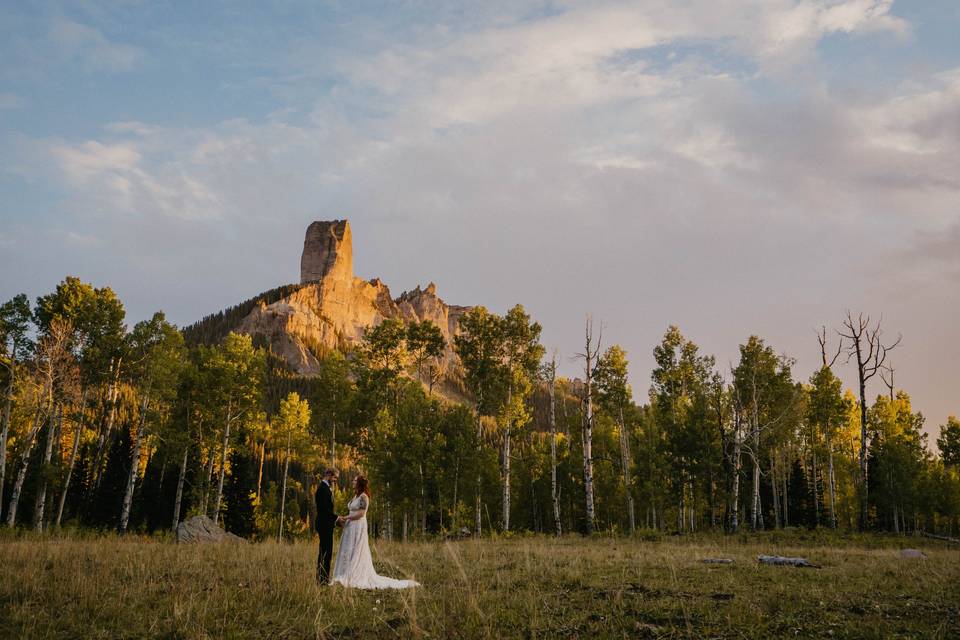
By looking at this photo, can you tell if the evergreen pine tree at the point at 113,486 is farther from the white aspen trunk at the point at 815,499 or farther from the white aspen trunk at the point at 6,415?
the white aspen trunk at the point at 815,499

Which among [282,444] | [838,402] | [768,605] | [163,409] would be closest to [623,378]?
[838,402]

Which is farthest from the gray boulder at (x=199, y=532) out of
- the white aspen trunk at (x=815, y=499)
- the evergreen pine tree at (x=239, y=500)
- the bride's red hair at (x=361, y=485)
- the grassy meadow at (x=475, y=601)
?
the white aspen trunk at (x=815, y=499)

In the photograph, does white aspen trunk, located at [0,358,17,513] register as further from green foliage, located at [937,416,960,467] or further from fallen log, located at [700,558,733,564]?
green foliage, located at [937,416,960,467]

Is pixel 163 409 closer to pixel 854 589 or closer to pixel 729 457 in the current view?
pixel 729 457

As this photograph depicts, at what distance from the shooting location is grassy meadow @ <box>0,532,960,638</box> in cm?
684

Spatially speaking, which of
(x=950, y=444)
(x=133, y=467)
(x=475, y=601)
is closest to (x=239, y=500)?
(x=133, y=467)

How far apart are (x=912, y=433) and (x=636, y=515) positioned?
26515mm

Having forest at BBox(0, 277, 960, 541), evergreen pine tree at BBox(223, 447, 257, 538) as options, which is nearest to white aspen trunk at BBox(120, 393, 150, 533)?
forest at BBox(0, 277, 960, 541)

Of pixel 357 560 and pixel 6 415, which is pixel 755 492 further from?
pixel 6 415

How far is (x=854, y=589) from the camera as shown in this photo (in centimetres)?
991

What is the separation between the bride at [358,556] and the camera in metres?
11.2

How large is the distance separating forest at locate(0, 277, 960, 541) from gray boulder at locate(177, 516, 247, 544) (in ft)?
28.2

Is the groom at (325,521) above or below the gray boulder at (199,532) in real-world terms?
above

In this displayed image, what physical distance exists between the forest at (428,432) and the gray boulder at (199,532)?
8.60 m
